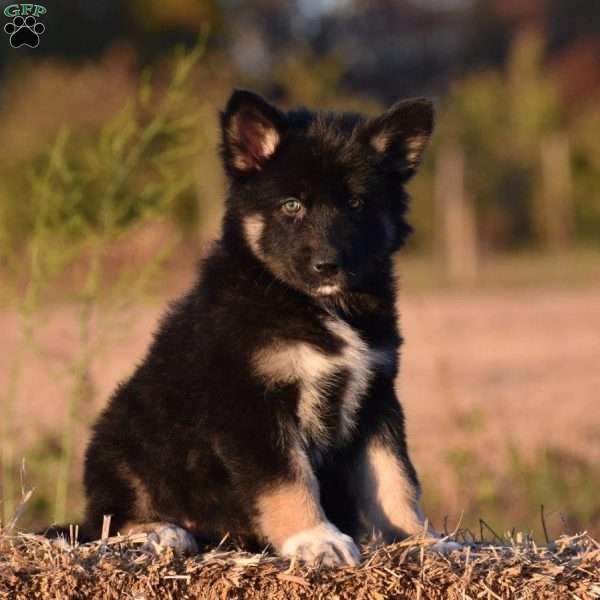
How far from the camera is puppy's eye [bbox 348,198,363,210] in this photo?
4.70 meters

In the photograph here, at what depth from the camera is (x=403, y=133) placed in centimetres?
491

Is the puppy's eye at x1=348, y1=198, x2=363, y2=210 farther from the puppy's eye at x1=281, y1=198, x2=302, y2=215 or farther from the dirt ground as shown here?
the dirt ground

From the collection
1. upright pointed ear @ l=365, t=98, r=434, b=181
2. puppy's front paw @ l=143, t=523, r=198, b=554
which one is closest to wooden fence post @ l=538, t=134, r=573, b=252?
upright pointed ear @ l=365, t=98, r=434, b=181

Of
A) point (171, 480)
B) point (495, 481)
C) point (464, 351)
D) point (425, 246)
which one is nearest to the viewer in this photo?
point (171, 480)

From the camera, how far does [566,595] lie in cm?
403

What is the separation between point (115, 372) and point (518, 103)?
2496 cm

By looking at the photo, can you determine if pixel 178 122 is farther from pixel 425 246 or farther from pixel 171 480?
pixel 425 246

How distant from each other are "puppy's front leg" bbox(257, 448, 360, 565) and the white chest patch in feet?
0.72

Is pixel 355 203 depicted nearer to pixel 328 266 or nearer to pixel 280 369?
pixel 328 266

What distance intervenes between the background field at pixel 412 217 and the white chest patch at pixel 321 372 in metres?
0.87

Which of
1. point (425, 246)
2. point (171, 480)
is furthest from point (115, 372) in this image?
point (425, 246)

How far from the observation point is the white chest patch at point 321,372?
4383 mm

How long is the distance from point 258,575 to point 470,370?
10.8 meters

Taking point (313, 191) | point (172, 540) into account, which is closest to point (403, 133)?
point (313, 191)
